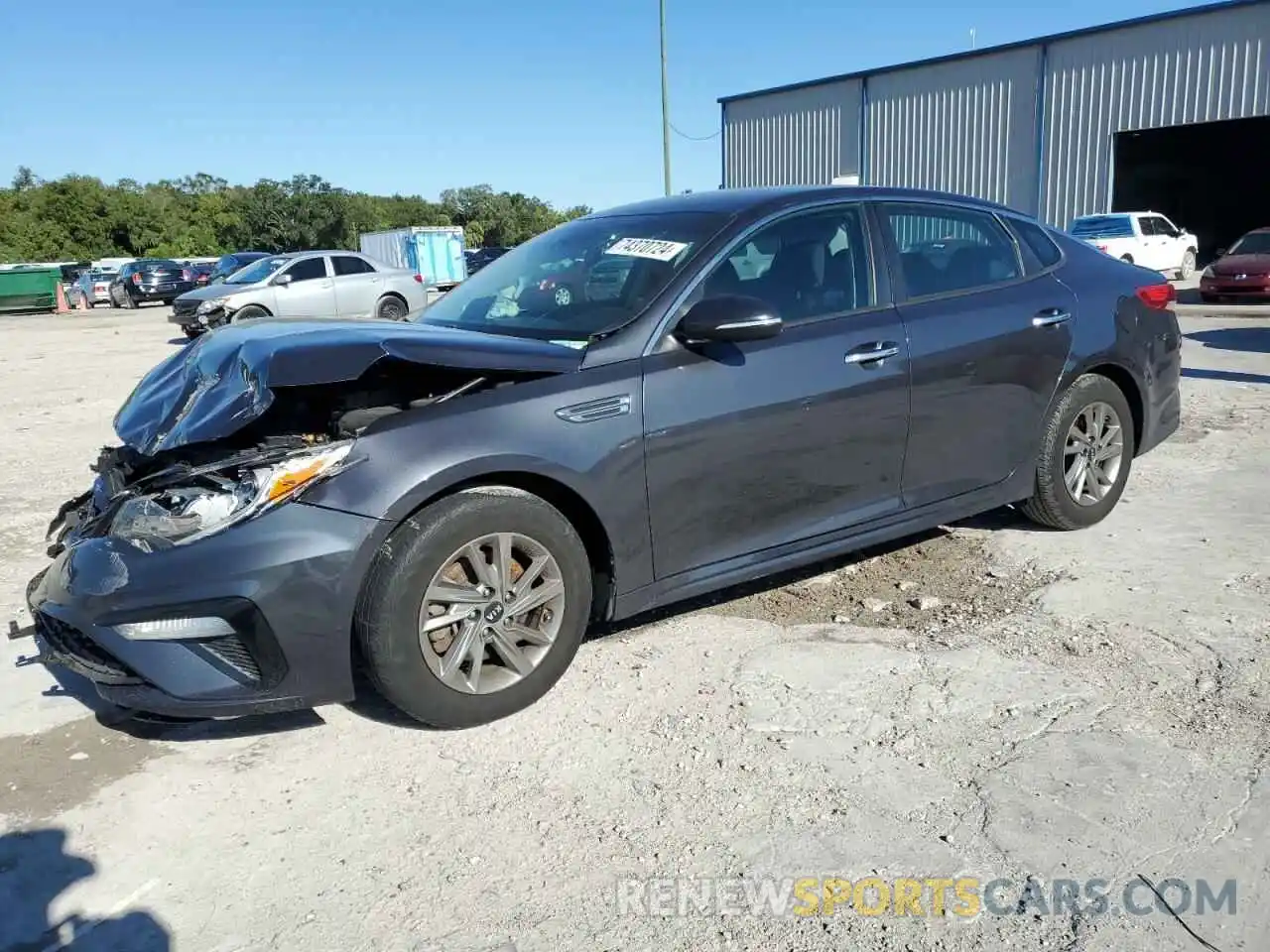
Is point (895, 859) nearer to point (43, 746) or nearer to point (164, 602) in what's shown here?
point (164, 602)

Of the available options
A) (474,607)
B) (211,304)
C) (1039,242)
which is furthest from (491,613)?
(211,304)

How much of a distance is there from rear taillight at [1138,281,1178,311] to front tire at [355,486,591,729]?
343 centimetres

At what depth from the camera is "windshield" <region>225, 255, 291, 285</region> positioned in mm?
18609

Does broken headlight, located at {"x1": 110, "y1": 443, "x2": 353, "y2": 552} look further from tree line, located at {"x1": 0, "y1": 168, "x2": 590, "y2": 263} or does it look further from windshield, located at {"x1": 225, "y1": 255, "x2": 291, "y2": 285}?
tree line, located at {"x1": 0, "y1": 168, "x2": 590, "y2": 263}

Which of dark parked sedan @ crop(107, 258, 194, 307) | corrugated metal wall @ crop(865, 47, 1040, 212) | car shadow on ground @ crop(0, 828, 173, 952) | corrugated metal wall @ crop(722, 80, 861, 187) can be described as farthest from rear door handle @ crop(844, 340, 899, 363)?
dark parked sedan @ crop(107, 258, 194, 307)

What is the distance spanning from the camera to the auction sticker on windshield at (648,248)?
384 cm

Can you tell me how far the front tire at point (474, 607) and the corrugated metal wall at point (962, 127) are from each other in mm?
25442

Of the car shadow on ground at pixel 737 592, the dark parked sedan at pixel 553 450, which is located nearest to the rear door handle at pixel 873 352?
the dark parked sedan at pixel 553 450

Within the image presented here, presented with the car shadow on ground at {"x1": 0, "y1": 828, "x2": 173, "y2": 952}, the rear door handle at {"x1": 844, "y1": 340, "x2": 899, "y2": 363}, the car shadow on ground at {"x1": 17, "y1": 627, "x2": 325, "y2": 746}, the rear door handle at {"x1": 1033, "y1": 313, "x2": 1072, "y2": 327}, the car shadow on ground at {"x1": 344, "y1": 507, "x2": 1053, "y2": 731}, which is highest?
the rear door handle at {"x1": 1033, "y1": 313, "x2": 1072, "y2": 327}

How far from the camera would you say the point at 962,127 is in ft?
89.7

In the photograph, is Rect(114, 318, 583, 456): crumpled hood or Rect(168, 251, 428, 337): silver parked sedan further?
Rect(168, 251, 428, 337): silver parked sedan

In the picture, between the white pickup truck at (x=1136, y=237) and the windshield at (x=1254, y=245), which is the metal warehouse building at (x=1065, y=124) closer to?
the white pickup truck at (x=1136, y=237)

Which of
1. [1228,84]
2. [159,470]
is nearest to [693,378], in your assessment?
[159,470]

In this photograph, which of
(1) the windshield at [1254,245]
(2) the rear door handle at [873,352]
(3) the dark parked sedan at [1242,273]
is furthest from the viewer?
(1) the windshield at [1254,245]
